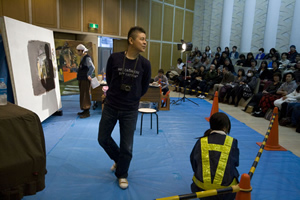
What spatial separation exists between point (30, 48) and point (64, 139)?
1.72 metres

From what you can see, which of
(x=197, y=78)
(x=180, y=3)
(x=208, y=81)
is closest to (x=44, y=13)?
(x=197, y=78)

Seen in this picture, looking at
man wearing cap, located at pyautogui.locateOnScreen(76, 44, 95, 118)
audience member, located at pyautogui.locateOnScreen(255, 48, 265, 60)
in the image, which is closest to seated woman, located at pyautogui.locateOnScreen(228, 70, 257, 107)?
audience member, located at pyautogui.locateOnScreen(255, 48, 265, 60)

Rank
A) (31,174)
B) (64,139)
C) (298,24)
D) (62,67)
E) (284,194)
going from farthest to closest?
(298,24), (62,67), (64,139), (284,194), (31,174)

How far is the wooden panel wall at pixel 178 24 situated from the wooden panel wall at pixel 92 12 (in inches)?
200

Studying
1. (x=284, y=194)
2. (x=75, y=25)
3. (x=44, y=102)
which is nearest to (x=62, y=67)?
(x=75, y=25)

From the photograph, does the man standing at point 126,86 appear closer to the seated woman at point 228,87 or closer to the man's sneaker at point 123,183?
the man's sneaker at point 123,183

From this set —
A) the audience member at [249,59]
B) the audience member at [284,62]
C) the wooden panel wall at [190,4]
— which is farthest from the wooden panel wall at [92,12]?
the audience member at [284,62]

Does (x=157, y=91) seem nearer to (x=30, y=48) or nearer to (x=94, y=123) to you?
(x=94, y=123)

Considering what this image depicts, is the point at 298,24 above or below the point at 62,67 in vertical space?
above

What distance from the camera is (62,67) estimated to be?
774 cm

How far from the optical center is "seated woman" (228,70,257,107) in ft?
24.5

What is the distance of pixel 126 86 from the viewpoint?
227cm

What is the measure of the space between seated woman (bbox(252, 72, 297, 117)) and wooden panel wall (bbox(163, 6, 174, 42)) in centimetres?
795

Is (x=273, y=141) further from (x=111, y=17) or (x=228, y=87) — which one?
(x=111, y=17)
